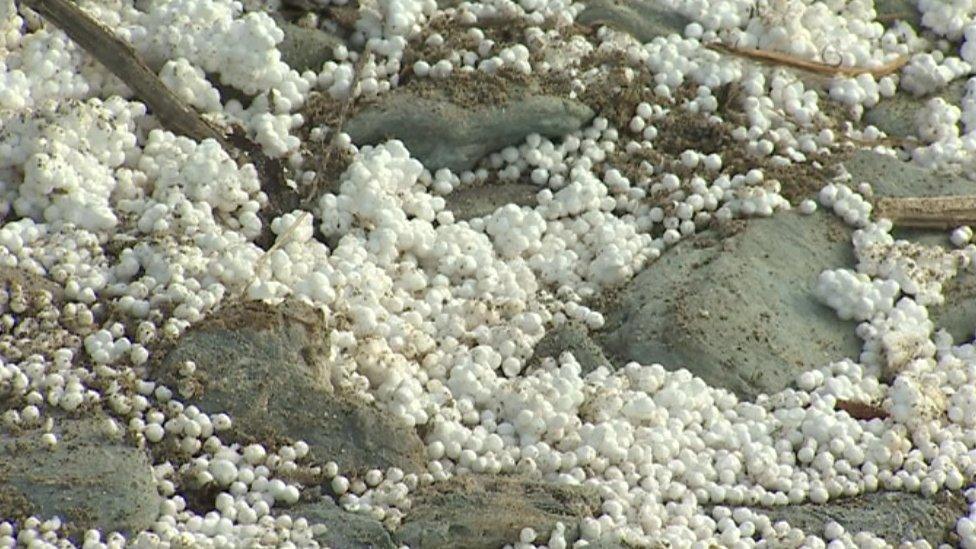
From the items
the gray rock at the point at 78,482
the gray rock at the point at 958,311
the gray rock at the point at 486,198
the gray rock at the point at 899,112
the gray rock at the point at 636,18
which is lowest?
the gray rock at the point at 78,482

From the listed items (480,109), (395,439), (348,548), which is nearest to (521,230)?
(480,109)

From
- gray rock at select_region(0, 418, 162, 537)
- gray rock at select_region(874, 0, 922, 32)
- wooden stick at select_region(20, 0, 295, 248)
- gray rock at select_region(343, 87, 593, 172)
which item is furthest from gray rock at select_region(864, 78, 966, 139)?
gray rock at select_region(0, 418, 162, 537)

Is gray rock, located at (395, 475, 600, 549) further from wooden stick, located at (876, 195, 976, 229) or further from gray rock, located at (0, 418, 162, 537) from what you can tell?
wooden stick, located at (876, 195, 976, 229)

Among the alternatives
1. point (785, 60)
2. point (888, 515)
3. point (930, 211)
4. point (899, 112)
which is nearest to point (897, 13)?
point (899, 112)

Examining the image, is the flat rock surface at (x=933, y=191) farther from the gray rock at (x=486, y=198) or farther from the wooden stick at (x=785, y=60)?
the gray rock at (x=486, y=198)

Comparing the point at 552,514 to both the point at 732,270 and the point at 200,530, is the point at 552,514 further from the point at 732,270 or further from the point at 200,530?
the point at 732,270

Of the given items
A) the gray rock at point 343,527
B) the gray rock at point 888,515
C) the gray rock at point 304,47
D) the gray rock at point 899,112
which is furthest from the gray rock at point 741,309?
the gray rock at point 304,47

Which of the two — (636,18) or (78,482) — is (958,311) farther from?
(78,482)
